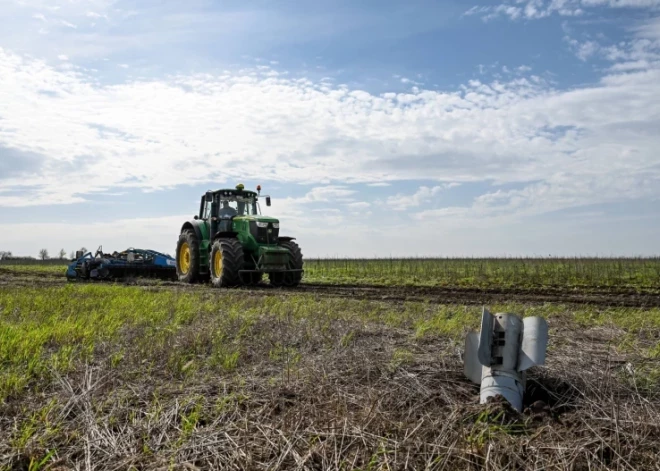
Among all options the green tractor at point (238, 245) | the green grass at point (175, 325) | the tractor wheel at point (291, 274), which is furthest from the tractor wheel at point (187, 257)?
the green grass at point (175, 325)

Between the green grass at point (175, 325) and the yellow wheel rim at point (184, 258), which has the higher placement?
the yellow wheel rim at point (184, 258)

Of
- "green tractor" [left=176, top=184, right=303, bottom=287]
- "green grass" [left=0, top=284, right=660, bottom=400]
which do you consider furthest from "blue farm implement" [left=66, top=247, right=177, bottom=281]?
"green grass" [left=0, top=284, right=660, bottom=400]

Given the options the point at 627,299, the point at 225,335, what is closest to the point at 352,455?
the point at 225,335

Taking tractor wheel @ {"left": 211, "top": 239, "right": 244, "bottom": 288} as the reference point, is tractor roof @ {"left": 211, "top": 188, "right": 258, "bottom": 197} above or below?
above

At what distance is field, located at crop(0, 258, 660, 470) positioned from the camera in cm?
320

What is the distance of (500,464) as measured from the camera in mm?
3082

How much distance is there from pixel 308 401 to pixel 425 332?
2.96 m

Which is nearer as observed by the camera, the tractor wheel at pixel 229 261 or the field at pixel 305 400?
the field at pixel 305 400

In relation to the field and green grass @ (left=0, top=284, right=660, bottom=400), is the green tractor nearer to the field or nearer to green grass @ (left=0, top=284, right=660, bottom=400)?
green grass @ (left=0, top=284, right=660, bottom=400)

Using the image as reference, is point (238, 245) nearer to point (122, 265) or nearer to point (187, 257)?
point (187, 257)

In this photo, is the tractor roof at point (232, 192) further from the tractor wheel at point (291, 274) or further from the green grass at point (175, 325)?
the green grass at point (175, 325)

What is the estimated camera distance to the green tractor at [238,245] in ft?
51.5

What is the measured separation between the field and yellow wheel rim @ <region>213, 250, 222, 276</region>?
909 centimetres

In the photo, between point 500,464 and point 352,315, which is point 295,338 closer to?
point 352,315
